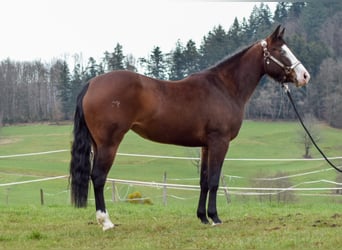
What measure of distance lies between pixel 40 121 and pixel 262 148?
26.5m

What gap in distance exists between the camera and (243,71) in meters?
6.57

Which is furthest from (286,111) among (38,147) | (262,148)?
(38,147)

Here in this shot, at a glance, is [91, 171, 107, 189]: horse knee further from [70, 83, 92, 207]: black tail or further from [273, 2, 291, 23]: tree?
[273, 2, 291, 23]: tree

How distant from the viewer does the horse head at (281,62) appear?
6309 millimetres

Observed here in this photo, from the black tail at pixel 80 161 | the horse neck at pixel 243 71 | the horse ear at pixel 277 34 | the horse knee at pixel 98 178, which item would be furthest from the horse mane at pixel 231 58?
the horse knee at pixel 98 178

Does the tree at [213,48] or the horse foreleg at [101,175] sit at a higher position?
the tree at [213,48]

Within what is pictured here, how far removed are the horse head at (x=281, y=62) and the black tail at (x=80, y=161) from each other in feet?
8.32

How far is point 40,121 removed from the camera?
56.6 metres

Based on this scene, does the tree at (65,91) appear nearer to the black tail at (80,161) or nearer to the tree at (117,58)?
the tree at (117,58)

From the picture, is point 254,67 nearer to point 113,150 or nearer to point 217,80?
point 217,80

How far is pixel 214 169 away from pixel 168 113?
97 cm

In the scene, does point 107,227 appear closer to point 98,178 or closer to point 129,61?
point 98,178

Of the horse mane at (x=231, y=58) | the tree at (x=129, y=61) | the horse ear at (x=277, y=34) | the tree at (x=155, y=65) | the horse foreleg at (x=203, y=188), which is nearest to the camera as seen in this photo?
the horse foreleg at (x=203, y=188)

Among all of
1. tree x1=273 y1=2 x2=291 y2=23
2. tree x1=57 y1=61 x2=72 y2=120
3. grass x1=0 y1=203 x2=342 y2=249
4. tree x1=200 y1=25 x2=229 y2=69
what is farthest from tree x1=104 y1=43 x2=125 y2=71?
grass x1=0 y1=203 x2=342 y2=249
